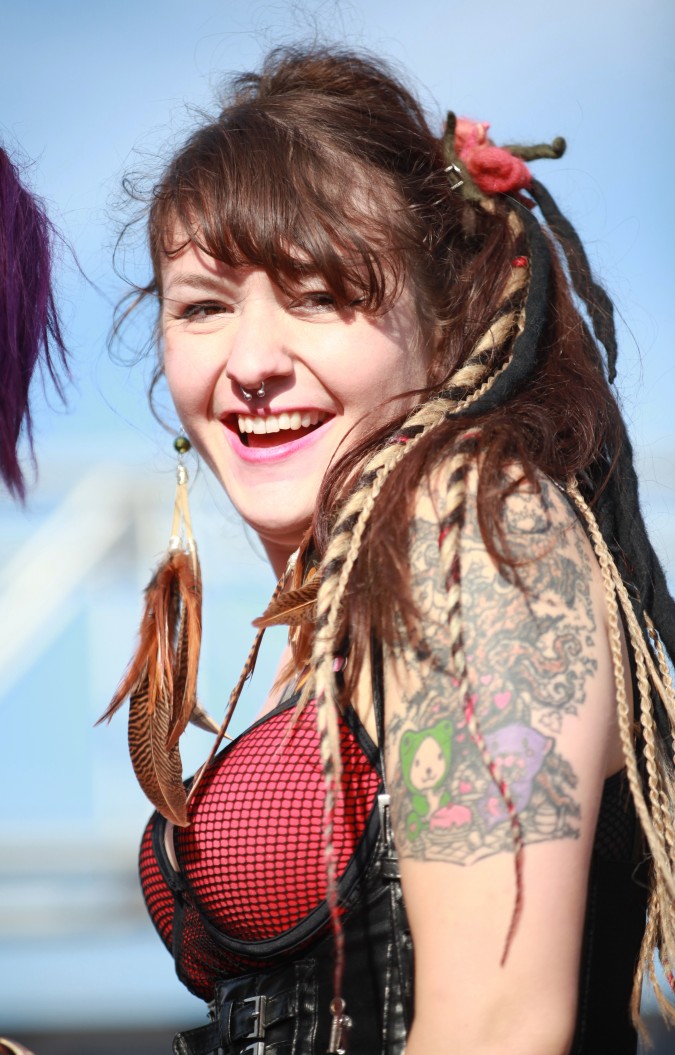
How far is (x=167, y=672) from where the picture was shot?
205 cm

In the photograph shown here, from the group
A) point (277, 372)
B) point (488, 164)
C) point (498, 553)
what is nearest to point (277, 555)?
point (277, 372)

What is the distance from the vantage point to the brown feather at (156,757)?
69.1 inches

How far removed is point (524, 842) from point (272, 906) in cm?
46

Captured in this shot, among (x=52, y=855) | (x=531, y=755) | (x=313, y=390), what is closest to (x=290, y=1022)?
(x=531, y=755)

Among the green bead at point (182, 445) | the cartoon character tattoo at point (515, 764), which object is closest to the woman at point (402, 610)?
the cartoon character tattoo at point (515, 764)

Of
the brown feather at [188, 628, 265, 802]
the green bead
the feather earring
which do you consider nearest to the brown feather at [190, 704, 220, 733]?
the feather earring

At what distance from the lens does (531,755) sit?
1250 millimetres

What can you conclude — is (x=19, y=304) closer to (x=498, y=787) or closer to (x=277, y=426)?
(x=277, y=426)

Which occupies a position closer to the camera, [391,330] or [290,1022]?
[290,1022]

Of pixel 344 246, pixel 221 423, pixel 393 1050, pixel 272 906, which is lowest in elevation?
pixel 393 1050

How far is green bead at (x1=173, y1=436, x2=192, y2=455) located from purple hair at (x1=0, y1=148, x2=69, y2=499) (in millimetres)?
313

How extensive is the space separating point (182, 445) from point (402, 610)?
1.18 metres

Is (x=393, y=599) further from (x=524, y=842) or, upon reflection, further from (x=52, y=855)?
(x=52, y=855)

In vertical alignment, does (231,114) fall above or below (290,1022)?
above
